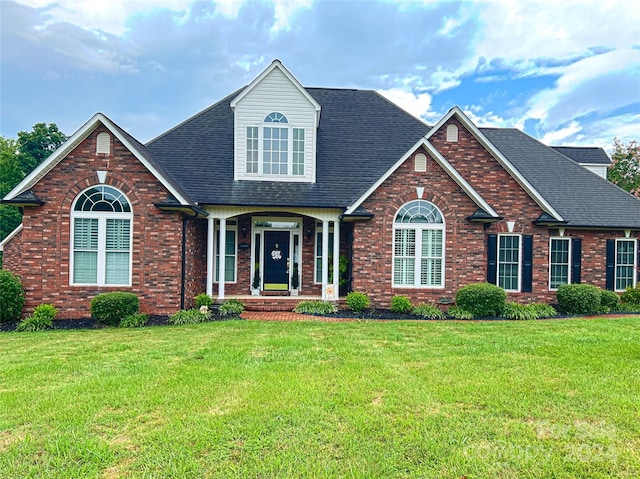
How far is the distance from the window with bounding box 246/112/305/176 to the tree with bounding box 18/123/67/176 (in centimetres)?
2935

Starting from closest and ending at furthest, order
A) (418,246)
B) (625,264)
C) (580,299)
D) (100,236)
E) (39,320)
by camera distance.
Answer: (39,320) → (100,236) → (580,299) → (418,246) → (625,264)

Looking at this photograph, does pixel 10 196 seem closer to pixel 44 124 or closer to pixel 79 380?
pixel 79 380

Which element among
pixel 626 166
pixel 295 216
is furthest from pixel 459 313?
pixel 626 166

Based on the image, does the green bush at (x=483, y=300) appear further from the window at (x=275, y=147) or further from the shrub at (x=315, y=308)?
the window at (x=275, y=147)

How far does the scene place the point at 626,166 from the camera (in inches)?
1264

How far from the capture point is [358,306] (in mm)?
11719

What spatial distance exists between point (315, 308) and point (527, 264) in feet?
24.7

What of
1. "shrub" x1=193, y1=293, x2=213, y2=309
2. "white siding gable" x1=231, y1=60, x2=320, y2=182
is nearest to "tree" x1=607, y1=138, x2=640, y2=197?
"white siding gable" x1=231, y1=60, x2=320, y2=182

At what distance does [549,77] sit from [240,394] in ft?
78.4

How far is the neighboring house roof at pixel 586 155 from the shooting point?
18.8 metres

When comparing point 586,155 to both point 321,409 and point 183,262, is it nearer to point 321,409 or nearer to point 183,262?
point 183,262

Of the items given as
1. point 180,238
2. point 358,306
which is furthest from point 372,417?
point 180,238

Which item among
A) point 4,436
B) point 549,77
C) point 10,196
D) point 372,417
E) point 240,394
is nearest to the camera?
point 4,436

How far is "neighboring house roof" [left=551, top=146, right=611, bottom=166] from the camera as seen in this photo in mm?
18844
